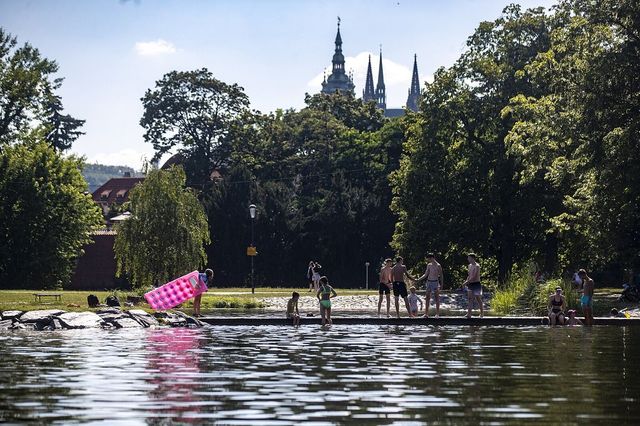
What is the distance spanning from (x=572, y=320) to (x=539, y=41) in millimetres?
33878

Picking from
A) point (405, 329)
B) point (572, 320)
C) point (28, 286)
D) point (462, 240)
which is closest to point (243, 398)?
point (405, 329)

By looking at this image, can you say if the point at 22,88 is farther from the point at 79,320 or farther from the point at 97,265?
the point at 79,320

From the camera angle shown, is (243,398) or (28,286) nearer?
(243,398)

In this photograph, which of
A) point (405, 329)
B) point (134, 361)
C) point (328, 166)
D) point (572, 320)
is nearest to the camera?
point (134, 361)

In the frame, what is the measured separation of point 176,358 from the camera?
21.8 m

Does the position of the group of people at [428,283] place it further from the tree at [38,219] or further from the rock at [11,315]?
the tree at [38,219]

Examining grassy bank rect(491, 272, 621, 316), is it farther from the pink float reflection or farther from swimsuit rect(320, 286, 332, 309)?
the pink float reflection

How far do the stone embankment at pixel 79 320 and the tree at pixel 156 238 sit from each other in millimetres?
23969

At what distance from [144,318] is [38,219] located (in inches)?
1723

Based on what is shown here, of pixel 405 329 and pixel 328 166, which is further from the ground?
pixel 328 166

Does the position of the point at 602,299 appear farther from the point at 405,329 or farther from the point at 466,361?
the point at 466,361

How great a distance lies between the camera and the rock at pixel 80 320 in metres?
31.7

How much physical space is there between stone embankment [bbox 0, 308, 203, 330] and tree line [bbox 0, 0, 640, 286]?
16726 millimetres

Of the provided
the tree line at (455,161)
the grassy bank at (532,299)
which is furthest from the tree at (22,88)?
the grassy bank at (532,299)
